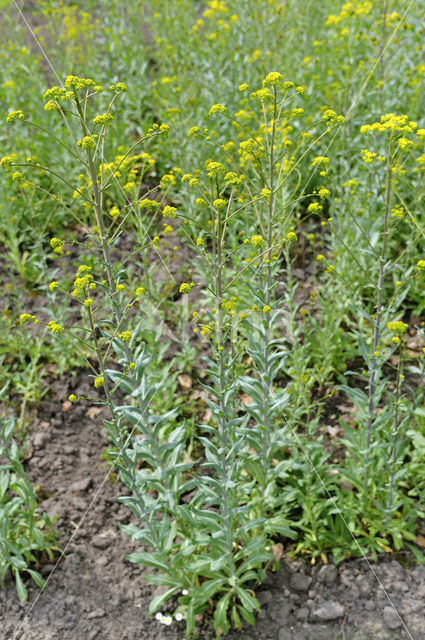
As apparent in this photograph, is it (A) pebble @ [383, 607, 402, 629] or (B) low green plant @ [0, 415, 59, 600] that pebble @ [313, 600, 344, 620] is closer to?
(A) pebble @ [383, 607, 402, 629]

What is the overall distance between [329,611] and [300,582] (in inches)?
7.9

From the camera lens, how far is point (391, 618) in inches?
115

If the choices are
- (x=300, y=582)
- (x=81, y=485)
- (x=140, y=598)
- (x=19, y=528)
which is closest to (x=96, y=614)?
(x=140, y=598)

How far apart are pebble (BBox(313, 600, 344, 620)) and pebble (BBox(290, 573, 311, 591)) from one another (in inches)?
5.0

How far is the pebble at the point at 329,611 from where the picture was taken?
2961mm

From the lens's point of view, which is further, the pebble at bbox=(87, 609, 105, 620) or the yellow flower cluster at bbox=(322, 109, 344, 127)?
the pebble at bbox=(87, 609, 105, 620)

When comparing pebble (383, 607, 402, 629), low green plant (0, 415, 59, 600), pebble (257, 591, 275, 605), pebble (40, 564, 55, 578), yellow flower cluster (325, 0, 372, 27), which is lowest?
pebble (383, 607, 402, 629)

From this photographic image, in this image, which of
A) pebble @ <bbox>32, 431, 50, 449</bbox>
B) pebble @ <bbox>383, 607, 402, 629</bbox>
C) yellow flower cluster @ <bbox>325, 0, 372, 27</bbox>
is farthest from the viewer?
yellow flower cluster @ <bbox>325, 0, 372, 27</bbox>

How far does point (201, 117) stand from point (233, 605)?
4.02m

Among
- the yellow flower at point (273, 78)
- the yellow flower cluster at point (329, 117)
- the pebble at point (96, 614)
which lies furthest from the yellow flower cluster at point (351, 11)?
the pebble at point (96, 614)

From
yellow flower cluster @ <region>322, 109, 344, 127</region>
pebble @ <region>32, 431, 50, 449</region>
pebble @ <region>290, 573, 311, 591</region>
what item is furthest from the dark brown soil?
yellow flower cluster @ <region>322, 109, 344, 127</region>

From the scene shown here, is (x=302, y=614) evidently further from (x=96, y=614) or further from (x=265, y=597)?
(x=96, y=614)

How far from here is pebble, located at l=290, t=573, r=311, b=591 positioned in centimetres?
309

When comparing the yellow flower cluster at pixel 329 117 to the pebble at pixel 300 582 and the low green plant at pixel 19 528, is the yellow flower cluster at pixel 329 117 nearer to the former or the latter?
the low green plant at pixel 19 528
